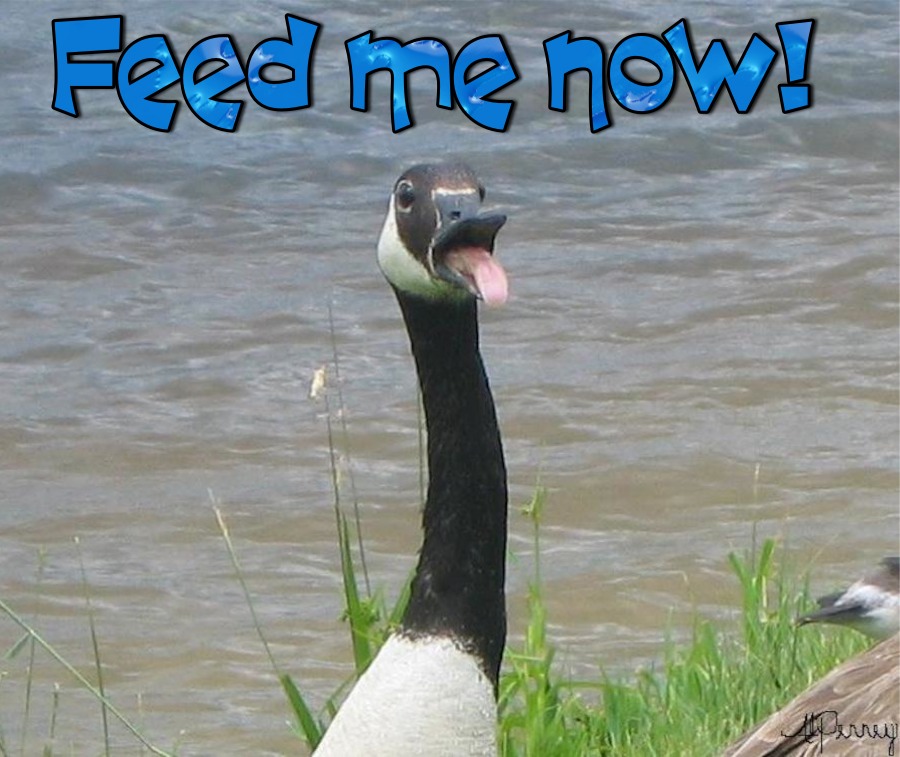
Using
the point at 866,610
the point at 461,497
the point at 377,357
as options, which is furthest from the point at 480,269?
the point at 377,357

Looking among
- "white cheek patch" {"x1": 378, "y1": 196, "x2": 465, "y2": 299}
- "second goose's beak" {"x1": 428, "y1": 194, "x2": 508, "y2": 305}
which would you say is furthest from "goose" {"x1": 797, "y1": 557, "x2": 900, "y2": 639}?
"second goose's beak" {"x1": 428, "y1": 194, "x2": 508, "y2": 305}

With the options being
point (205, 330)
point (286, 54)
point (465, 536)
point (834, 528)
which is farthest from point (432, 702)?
point (286, 54)

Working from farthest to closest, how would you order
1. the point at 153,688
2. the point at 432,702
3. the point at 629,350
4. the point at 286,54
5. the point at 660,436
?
the point at 286,54 < the point at 629,350 < the point at 660,436 < the point at 153,688 < the point at 432,702

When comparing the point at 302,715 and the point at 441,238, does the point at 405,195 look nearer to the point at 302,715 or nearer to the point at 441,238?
the point at 441,238

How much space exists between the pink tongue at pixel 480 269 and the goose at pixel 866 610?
5.09 feet

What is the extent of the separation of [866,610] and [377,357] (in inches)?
158

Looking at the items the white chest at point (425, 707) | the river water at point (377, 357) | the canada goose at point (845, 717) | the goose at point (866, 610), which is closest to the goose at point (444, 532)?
the white chest at point (425, 707)

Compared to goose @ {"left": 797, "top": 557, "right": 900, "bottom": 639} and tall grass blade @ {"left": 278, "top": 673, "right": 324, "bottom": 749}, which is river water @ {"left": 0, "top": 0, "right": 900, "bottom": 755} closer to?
tall grass blade @ {"left": 278, "top": 673, "right": 324, "bottom": 749}

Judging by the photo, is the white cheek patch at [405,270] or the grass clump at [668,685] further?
the grass clump at [668,685]

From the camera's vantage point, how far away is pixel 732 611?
5.85 m

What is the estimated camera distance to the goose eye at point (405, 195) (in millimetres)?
3279

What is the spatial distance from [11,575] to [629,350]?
282cm

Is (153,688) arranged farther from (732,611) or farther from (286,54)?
(286,54)
